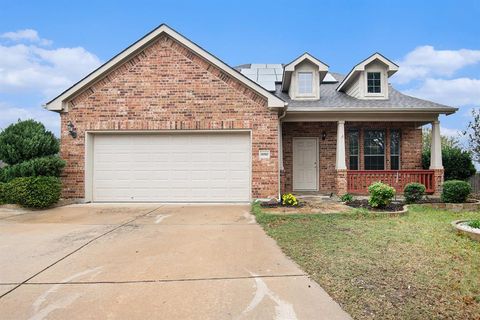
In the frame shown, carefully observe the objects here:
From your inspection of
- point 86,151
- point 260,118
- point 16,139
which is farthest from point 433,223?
point 16,139

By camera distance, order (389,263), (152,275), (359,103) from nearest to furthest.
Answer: (152,275) < (389,263) < (359,103)

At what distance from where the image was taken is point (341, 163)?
11.2m

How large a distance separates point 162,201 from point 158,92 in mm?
3572

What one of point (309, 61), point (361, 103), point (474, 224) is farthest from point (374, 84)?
point (474, 224)

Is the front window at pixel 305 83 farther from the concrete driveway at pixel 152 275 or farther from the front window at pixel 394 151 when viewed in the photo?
the concrete driveway at pixel 152 275

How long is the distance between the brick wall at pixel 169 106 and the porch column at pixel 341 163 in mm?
2765

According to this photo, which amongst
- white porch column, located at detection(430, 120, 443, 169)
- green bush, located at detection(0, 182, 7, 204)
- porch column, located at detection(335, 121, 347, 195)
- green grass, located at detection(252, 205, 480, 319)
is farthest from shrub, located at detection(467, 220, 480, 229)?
green bush, located at detection(0, 182, 7, 204)

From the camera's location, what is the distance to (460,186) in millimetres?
8828

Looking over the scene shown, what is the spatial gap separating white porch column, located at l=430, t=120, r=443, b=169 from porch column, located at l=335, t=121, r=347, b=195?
3.32m

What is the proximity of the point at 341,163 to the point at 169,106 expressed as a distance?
6400mm

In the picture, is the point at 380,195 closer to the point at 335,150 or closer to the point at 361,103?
the point at 335,150

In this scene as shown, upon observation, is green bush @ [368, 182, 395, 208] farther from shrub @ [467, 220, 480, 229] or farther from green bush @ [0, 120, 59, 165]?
green bush @ [0, 120, 59, 165]

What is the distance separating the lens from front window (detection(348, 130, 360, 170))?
12570mm

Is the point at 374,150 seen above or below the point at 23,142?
below
